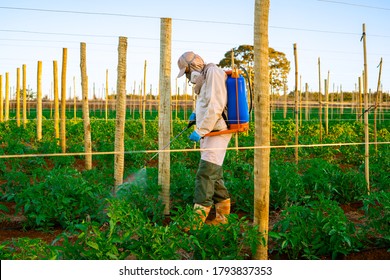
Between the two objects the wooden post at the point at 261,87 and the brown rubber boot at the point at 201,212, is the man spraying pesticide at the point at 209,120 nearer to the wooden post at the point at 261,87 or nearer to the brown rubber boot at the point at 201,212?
the brown rubber boot at the point at 201,212

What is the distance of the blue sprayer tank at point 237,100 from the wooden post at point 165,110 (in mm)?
878

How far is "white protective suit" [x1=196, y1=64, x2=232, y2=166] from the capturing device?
5.03 meters

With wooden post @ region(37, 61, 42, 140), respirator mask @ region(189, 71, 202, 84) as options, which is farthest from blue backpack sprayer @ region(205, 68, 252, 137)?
wooden post @ region(37, 61, 42, 140)

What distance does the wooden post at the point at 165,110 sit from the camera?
18.9 ft

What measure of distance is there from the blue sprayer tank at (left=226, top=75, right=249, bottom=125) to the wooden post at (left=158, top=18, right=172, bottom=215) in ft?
2.88

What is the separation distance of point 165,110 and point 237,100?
102 centimetres

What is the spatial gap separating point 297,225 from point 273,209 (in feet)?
5.95

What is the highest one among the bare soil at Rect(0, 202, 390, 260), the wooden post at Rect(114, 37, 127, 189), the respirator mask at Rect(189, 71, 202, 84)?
the respirator mask at Rect(189, 71, 202, 84)

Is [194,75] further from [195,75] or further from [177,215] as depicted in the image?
[177,215]

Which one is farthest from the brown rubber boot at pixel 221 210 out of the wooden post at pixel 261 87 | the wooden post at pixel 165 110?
the wooden post at pixel 261 87

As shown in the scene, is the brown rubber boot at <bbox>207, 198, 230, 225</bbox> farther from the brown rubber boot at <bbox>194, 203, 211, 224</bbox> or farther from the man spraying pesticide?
the brown rubber boot at <bbox>194, 203, 211, 224</bbox>

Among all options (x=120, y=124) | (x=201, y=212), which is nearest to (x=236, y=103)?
(x=201, y=212)

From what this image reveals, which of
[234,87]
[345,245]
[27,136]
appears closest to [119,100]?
[234,87]

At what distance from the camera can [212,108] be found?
5.03 meters
